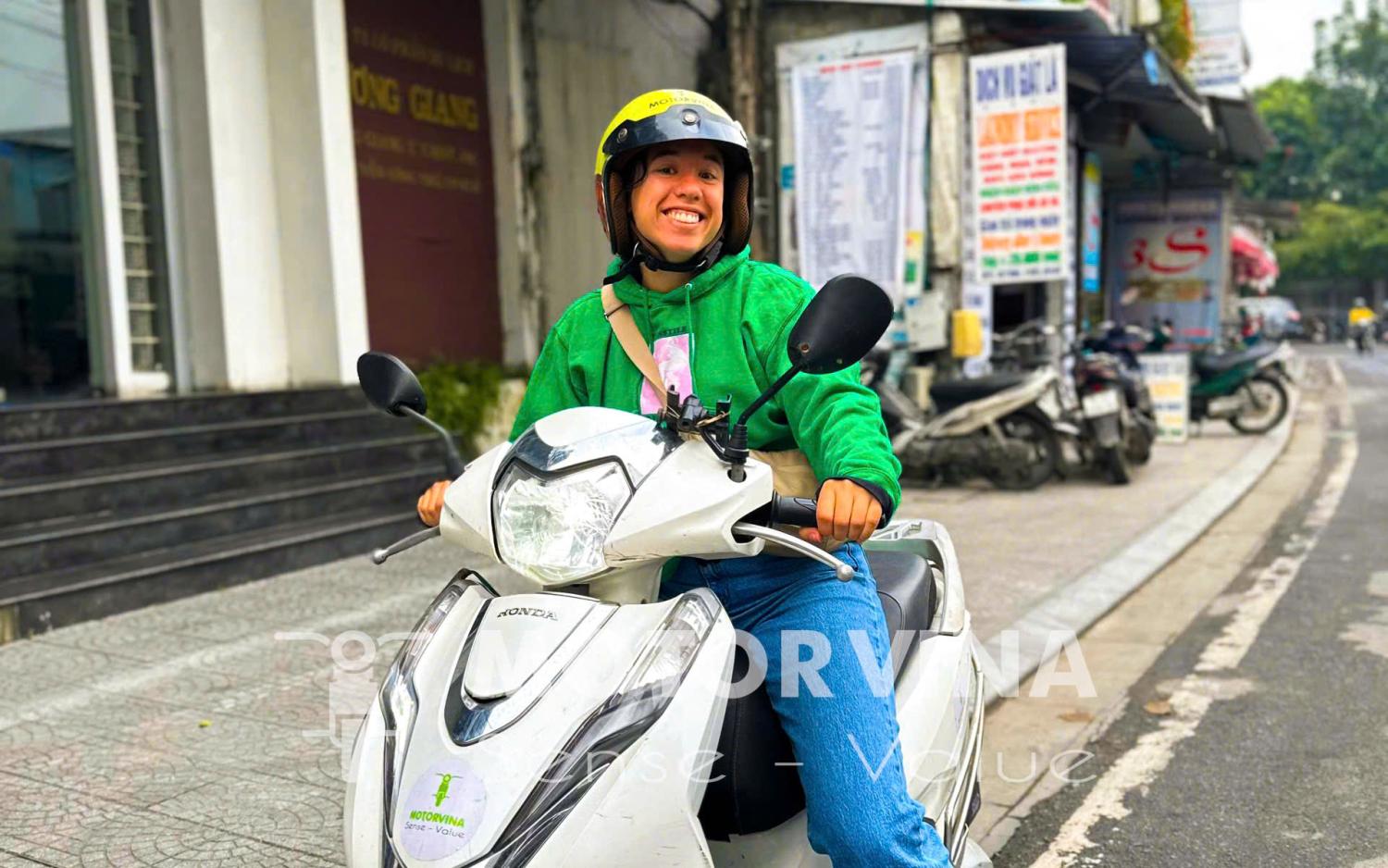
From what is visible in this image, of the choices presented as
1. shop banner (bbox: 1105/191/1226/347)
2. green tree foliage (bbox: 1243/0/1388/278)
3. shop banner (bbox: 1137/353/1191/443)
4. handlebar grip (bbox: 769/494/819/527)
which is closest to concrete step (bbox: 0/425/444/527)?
handlebar grip (bbox: 769/494/819/527)

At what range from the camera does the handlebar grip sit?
75.0 inches

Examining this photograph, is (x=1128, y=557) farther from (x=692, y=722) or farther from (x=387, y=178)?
(x=387, y=178)

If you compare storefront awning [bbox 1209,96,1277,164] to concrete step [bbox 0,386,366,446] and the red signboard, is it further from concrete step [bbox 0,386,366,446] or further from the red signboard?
concrete step [bbox 0,386,366,446]

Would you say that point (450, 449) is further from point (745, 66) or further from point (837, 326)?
point (745, 66)

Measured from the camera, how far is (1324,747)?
12.1 ft

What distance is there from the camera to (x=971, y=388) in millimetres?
9133

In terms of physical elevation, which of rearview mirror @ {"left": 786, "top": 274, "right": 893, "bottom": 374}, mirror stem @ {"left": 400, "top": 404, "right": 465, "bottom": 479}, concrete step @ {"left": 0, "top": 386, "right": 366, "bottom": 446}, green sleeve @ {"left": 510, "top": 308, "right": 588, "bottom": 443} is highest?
rearview mirror @ {"left": 786, "top": 274, "right": 893, "bottom": 374}

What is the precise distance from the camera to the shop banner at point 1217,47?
15.5 metres

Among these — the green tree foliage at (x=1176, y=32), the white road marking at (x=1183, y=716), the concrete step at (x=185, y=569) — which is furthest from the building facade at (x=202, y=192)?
the green tree foliage at (x=1176, y=32)

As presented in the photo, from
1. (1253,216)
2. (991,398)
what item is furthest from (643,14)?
(1253,216)

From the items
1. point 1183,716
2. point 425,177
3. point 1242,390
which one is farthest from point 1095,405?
point 425,177

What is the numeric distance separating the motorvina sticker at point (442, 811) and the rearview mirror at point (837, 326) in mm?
772

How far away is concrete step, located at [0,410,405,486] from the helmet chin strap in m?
4.63

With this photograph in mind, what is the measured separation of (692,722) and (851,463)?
52 centimetres
